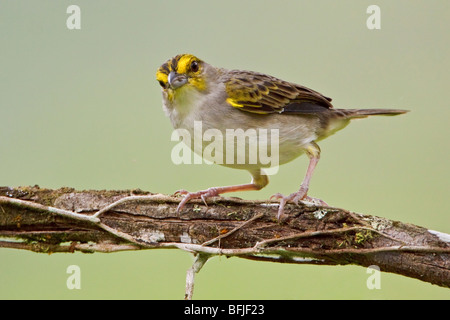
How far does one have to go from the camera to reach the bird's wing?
14.7ft

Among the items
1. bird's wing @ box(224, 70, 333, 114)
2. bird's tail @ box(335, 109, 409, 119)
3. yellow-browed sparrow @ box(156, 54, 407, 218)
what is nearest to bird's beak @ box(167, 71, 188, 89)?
yellow-browed sparrow @ box(156, 54, 407, 218)

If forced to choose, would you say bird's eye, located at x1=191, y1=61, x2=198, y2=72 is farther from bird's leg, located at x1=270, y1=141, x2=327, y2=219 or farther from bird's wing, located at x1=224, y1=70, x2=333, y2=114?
bird's leg, located at x1=270, y1=141, x2=327, y2=219

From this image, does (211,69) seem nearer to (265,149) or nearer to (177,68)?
(177,68)

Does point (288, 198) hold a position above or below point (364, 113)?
below

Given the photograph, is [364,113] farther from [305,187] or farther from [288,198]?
[288,198]

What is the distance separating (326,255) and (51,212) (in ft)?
6.09

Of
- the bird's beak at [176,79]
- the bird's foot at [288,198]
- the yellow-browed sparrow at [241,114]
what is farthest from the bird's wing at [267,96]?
the bird's foot at [288,198]

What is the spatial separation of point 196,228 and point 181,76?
1411 millimetres

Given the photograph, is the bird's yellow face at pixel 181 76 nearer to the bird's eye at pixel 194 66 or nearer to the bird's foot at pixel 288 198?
the bird's eye at pixel 194 66

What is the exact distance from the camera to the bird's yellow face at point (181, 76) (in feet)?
13.8

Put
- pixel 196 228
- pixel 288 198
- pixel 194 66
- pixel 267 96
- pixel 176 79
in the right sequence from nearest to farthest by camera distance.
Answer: pixel 196 228
pixel 288 198
pixel 176 79
pixel 194 66
pixel 267 96

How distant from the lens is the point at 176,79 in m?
4.19

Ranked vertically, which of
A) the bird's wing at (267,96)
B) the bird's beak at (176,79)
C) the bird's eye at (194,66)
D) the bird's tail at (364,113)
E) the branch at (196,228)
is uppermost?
the bird's eye at (194,66)

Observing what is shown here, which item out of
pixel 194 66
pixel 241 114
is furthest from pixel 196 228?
pixel 194 66
